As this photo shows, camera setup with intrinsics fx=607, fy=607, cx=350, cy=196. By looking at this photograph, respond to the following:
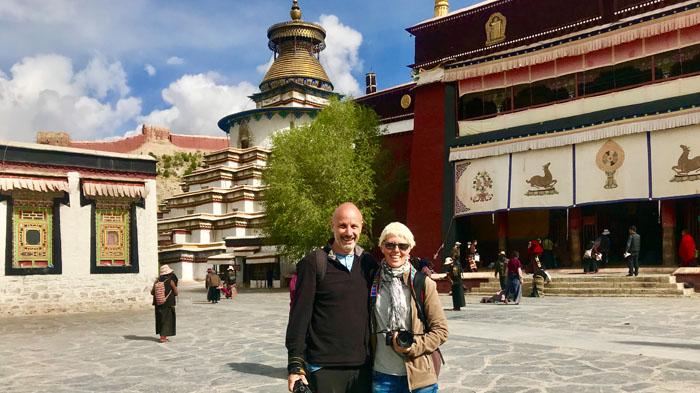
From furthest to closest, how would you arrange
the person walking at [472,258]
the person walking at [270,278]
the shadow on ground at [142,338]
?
the person walking at [270,278] < the person walking at [472,258] < the shadow on ground at [142,338]

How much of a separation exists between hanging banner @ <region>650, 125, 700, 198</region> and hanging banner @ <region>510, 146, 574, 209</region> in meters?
2.75

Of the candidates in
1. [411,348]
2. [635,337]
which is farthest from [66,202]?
[411,348]

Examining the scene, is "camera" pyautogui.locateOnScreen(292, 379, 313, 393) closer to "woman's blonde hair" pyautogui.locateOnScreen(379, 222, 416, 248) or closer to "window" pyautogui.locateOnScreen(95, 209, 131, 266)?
"woman's blonde hair" pyautogui.locateOnScreen(379, 222, 416, 248)

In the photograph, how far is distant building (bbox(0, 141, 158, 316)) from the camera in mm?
16297

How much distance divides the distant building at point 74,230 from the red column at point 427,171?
406 inches

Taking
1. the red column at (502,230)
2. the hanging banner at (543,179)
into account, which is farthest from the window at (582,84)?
the red column at (502,230)

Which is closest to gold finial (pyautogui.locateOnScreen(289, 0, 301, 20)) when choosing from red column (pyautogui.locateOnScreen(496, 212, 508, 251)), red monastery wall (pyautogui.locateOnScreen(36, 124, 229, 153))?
red monastery wall (pyautogui.locateOnScreen(36, 124, 229, 153))

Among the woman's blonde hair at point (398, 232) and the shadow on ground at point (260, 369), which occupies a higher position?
the woman's blonde hair at point (398, 232)

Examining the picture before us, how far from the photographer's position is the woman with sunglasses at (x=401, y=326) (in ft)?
10.3

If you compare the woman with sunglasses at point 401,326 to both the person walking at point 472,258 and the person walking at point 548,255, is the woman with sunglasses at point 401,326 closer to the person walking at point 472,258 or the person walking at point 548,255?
the person walking at point 472,258

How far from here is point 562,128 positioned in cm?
2078

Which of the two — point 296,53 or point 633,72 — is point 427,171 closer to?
point 633,72

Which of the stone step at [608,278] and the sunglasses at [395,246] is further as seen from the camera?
the stone step at [608,278]

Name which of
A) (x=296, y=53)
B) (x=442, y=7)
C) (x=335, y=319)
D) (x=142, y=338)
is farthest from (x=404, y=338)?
(x=296, y=53)
